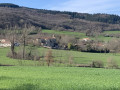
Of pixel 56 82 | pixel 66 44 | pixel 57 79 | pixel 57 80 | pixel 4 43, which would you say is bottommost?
pixel 66 44

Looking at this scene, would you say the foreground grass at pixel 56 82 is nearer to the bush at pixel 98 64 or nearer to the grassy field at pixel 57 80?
the grassy field at pixel 57 80

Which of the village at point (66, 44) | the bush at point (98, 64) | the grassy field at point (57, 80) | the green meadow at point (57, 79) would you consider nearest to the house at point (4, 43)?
the village at point (66, 44)

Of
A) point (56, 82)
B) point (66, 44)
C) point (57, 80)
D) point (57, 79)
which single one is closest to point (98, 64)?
point (57, 79)

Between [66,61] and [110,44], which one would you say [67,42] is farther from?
[66,61]

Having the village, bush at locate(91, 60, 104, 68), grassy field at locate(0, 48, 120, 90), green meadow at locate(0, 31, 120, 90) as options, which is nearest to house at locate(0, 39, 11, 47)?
the village

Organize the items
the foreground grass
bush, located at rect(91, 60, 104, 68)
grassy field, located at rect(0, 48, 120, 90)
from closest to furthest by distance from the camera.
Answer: the foreground grass < grassy field, located at rect(0, 48, 120, 90) < bush, located at rect(91, 60, 104, 68)

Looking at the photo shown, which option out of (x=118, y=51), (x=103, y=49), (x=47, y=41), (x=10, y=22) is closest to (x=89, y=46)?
(x=103, y=49)

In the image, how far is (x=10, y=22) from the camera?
4668 inches

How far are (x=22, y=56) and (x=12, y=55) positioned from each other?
2.53 meters

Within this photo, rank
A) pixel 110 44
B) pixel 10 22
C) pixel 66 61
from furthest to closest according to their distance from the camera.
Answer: pixel 10 22 < pixel 110 44 < pixel 66 61

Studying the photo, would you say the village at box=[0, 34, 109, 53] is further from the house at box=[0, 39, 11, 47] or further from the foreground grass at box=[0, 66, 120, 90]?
the foreground grass at box=[0, 66, 120, 90]

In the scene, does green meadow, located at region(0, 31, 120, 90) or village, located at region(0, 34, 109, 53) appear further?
village, located at region(0, 34, 109, 53)

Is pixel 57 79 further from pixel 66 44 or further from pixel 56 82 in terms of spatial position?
pixel 66 44

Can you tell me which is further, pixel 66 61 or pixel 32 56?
pixel 32 56
